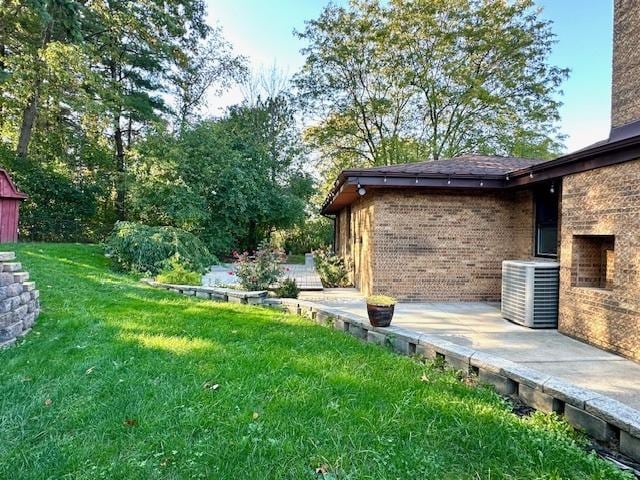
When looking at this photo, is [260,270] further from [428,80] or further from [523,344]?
[428,80]

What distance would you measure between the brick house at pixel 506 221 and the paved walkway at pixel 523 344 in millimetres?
448

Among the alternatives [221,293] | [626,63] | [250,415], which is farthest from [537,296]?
[221,293]

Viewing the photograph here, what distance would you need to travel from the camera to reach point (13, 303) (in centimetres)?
475

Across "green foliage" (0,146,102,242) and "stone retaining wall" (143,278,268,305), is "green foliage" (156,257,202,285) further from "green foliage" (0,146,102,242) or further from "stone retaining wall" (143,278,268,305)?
"green foliage" (0,146,102,242)

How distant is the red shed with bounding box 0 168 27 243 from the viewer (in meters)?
13.0

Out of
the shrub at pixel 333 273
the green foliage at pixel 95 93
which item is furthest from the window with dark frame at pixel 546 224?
the green foliage at pixel 95 93

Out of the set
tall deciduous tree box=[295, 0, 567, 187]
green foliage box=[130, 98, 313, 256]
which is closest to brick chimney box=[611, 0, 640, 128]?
green foliage box=[130, 98, 313, 256]

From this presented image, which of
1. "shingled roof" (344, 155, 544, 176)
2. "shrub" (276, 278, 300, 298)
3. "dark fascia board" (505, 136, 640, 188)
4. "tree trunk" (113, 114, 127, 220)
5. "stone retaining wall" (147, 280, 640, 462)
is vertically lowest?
"stone retaining wall" (147, 280, 640, 462)

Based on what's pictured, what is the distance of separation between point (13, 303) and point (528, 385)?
5.92 meters

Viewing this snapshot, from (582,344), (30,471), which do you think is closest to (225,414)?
(30,471)

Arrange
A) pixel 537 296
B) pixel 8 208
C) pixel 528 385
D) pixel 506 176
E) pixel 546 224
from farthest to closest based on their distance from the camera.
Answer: pixel 8 208 → pixel 506 176 → pixel 546 224 → pixel 537 296 → pixel 528 385

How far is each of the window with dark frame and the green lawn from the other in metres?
4.26

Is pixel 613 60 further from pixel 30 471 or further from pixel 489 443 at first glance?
pixel 30 471

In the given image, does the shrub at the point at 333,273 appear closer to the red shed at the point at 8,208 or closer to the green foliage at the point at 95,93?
the green foliage at the point at 95,93
